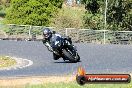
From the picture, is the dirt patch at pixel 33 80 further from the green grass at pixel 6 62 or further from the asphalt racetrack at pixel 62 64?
the green grass at pixel 6 62

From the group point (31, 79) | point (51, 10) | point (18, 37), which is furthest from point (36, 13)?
point (31, 79)

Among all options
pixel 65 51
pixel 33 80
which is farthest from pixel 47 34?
pixel 33 80

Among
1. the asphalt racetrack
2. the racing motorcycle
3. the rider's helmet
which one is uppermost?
the rider's helmet

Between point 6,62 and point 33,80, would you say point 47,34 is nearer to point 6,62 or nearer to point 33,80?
point 6,62

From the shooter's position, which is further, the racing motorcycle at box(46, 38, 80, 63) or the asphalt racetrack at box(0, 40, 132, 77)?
the racing motorcycle at box(46, 38, 80, 63)

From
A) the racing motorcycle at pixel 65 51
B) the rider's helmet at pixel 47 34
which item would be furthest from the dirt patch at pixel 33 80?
the racing motorcycle at pixel 65 51

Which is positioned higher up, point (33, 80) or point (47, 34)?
point (47, 34)

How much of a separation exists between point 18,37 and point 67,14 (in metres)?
4.73

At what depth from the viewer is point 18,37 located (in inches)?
1480

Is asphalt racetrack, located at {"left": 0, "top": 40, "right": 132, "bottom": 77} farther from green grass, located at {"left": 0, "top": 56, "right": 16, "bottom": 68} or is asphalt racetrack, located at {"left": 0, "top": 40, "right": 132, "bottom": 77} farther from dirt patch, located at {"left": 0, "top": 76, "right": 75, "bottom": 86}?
dirt patch, located at {"left": 0, "top": 76, "right": 75, "bottom": 86}

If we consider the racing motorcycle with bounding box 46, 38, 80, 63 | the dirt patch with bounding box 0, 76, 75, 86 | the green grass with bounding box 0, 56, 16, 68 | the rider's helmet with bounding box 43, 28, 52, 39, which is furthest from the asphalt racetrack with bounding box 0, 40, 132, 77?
the dirt patch with bounding box 0, 76, 75, 86

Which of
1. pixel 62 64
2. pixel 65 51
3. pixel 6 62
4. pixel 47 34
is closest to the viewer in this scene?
pixel 47 34

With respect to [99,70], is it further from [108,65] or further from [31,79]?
[31,79]

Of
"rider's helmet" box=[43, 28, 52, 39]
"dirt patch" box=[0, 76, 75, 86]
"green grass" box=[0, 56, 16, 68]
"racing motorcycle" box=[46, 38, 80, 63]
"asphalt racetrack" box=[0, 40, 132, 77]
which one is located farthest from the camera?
"racing motorcycle" box=[46, 38, 80, 63]
